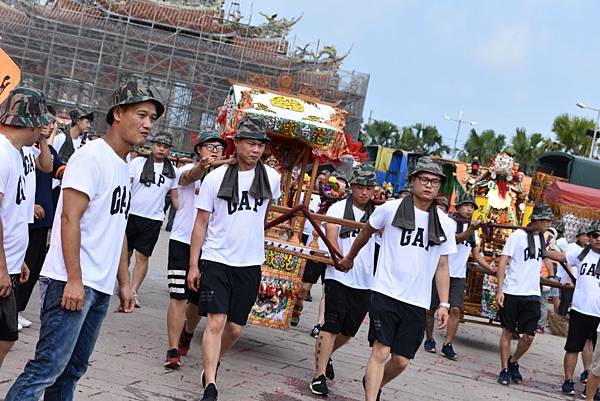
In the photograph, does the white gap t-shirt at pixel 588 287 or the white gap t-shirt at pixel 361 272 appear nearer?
the white gap t-shirt at pixel 361 272

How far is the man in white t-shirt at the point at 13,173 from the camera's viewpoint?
458 cm

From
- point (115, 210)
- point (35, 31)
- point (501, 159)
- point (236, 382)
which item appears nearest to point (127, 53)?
point (35, 31)

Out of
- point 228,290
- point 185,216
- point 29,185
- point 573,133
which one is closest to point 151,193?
point 185,216

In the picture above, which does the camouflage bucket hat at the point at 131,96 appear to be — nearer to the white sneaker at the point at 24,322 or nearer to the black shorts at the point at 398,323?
the black shorts at the point at 398,323

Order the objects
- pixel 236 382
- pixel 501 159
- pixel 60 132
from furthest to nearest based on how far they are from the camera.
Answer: pixel 501 159, pixel 60 132, pixel 236 382

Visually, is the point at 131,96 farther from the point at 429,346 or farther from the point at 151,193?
the point at 429,346

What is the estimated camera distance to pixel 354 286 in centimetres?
750

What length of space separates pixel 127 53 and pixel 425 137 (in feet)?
104

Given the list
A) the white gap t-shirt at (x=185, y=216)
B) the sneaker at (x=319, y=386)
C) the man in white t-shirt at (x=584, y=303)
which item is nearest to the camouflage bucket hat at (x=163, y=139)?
the white gap t-shirt at (x=185, y=216)

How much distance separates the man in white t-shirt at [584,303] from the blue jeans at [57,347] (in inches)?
259

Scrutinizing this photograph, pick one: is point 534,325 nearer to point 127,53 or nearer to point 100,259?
point 100,259

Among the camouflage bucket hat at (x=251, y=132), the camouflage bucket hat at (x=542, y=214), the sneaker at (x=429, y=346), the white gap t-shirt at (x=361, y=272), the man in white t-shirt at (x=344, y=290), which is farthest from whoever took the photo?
the sneaker at (x=429, y=346)

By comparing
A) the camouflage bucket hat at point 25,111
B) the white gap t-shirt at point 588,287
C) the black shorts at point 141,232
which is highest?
the camouflage bucket hat at point 25,111

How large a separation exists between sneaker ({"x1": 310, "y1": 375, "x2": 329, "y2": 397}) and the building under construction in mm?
26361
